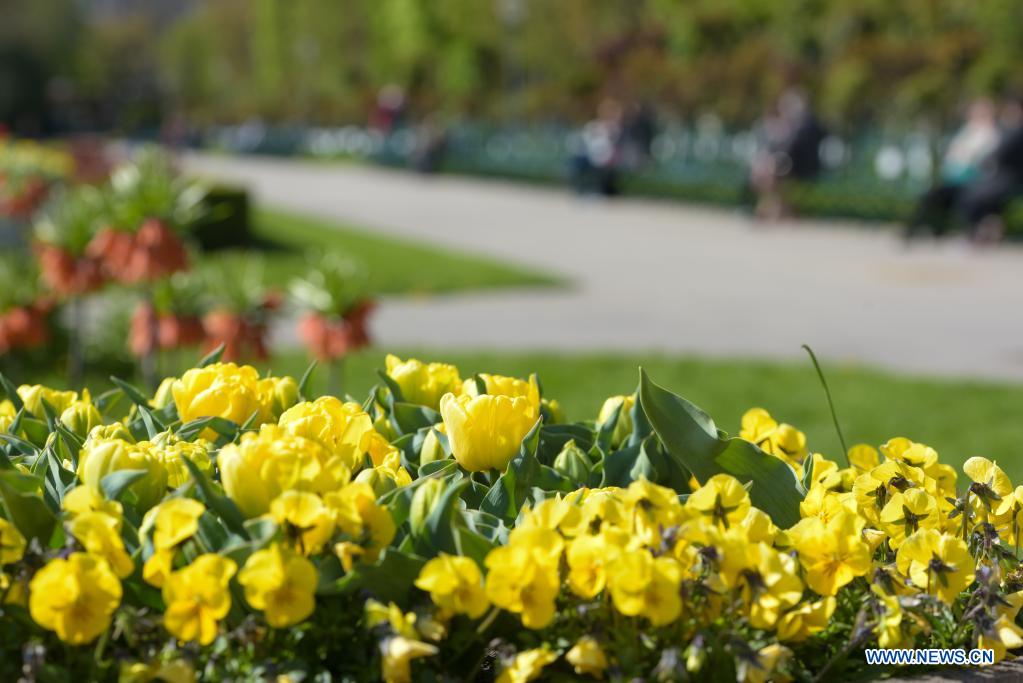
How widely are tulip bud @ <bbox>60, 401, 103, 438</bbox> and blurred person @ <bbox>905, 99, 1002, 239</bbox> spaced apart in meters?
15.8

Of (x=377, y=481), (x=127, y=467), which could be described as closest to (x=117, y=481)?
(x=127, y=467)

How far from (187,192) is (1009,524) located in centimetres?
468

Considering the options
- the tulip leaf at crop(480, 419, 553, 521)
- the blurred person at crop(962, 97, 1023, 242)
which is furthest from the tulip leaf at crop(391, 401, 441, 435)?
the blurred person at crop(962, 97, 1023, 242)

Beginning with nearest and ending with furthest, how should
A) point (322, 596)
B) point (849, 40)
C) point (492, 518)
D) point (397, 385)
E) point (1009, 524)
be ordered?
point (322, 596) → point (492, 518) → point (1009, 524) → point (397, 385) → point (849, 40)

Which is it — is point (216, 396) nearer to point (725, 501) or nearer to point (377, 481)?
point (377, 481)

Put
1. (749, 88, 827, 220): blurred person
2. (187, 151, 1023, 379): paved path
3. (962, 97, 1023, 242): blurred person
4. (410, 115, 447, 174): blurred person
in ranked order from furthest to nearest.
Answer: (410, 115, 447, 174): blurred person
(749, 88, 827, 220): blurred person
(962, 97, 1023, 242): blurred person
(187, 151, 1023, 379): paved path

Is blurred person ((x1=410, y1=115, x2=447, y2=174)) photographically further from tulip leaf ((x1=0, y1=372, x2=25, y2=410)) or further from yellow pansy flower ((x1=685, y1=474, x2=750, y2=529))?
yellow pansy flower ((x1=685, y1=474, x2=750, y2=529))

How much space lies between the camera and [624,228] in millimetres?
20734

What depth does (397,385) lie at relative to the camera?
8.17 feet

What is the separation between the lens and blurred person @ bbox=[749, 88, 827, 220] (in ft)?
65.1

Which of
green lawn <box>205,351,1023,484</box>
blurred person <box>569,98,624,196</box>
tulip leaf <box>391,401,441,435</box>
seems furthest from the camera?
blurred person <box>569,98,624,196</box>

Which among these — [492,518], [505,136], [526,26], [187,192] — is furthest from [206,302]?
[526,26]

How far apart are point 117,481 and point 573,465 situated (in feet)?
2.20

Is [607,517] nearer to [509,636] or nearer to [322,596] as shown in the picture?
[509,636]
